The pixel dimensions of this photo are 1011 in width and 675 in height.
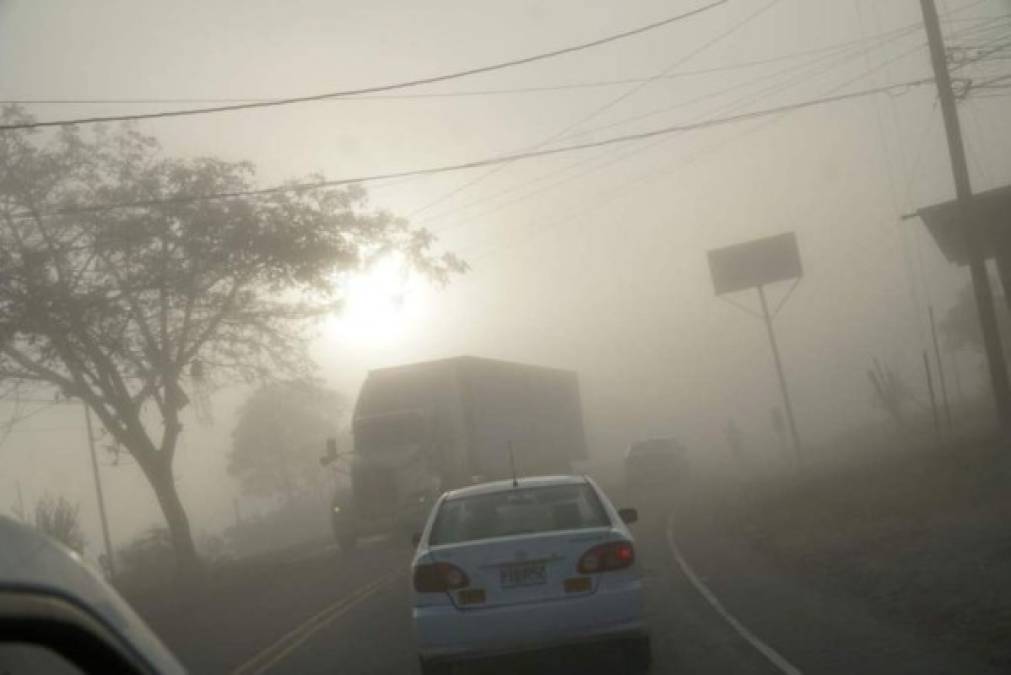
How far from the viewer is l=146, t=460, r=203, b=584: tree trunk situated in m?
30.9

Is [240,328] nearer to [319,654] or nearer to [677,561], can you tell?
[677,561]

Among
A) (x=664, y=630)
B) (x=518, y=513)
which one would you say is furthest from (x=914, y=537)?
(x=518, y=513)

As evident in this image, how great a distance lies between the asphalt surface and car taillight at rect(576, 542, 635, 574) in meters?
0.71

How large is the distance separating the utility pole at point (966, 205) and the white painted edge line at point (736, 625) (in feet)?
26.3

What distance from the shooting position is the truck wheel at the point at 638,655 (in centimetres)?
929

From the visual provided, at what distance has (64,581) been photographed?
2.00 metres

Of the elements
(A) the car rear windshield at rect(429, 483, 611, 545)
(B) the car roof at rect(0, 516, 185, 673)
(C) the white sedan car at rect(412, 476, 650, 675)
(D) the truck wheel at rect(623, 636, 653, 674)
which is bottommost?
(D) the truck wheel at rect(623, 636, 653, 674)

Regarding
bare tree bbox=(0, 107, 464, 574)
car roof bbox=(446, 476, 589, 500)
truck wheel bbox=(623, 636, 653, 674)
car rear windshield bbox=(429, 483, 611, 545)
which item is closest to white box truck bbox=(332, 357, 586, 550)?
bare tree bbox=(0, 107, 464, 574)

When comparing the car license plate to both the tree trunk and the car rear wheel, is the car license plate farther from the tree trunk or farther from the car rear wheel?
the tree trunk

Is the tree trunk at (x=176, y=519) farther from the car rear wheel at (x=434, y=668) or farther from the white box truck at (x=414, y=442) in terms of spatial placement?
the car rear wheel at (x=434, y=668)

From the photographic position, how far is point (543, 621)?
29.2 feet

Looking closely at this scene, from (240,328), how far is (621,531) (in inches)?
953

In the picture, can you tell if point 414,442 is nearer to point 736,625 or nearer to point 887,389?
point 736,625

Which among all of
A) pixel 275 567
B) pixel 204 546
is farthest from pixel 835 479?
pixel 204 546
